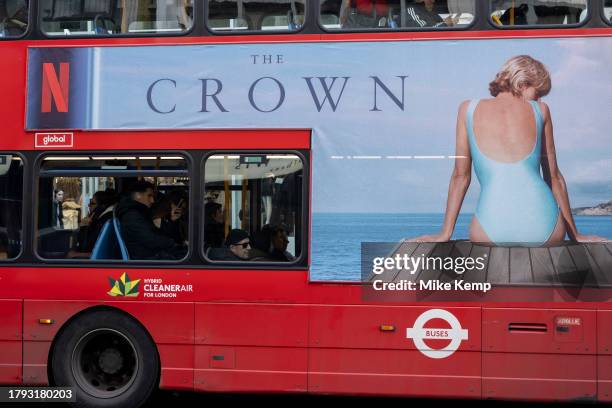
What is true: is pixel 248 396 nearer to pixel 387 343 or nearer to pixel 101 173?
pixel 387 343

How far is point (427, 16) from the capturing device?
6.95 m

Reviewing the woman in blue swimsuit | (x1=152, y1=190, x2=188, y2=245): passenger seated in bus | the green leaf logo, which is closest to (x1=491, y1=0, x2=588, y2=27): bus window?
the woman in blue swimsuit

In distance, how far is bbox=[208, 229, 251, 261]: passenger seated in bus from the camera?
23.4 ft

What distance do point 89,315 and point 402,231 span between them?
2.90 m

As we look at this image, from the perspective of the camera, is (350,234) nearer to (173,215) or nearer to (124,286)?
(173,215)

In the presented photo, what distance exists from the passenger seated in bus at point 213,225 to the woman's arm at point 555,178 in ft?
9.21

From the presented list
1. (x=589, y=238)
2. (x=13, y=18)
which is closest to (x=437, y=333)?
(x=589, y=238)

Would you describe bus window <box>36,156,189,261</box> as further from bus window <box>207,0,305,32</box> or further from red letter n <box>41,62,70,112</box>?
bus window <box>207,0,305,32</box>

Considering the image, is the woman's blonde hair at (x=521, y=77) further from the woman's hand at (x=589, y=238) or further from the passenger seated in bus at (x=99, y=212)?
the passenger seated in bus at (x=99, y=212)

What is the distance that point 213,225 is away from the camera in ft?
23.6

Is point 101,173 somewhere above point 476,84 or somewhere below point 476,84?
below

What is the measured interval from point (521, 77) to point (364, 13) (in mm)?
1450

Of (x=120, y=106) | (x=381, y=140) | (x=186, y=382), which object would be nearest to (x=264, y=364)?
(x=186, y=382)

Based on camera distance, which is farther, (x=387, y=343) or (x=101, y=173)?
(x=101, y=173)
